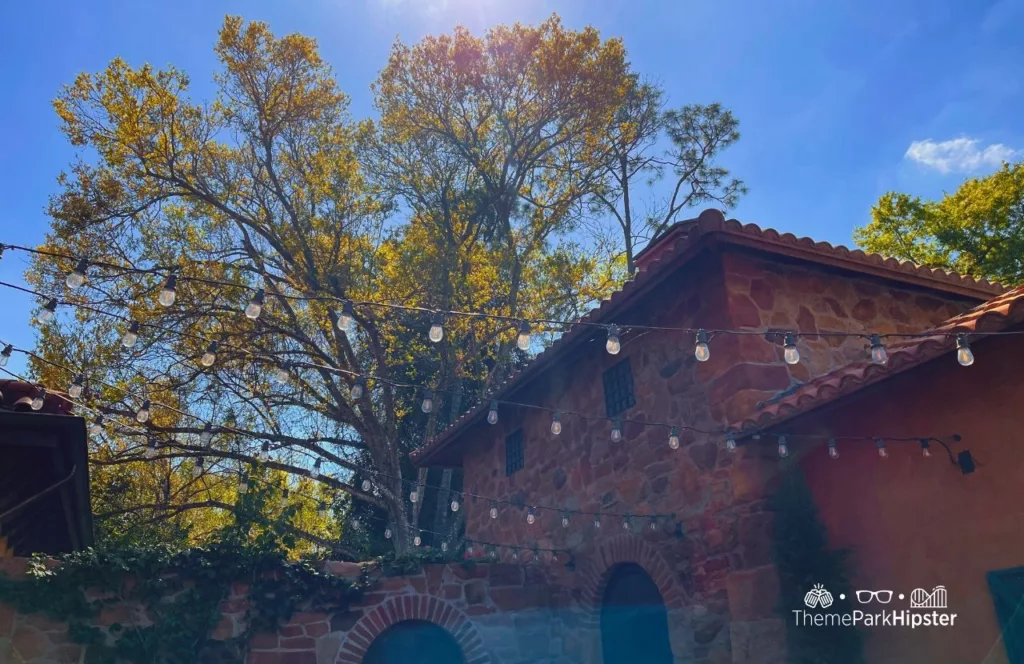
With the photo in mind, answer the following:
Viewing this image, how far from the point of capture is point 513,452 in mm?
9055

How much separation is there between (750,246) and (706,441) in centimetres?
164

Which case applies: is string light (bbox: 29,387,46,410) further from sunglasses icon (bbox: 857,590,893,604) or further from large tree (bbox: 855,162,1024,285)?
large tree (bbox: 855,162,1024,285)

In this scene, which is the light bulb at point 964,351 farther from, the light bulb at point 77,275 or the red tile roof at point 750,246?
the light bulb at point 77,275

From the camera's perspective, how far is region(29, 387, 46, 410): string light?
456 cm

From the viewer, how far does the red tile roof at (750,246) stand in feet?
17.6

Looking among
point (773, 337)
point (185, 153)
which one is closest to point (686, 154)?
point (185, 153)

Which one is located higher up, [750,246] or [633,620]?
[750,246]

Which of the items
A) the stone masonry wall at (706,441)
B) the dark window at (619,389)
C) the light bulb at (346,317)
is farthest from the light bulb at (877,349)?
the dark window at (619,389)

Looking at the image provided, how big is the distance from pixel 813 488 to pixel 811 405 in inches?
38.5

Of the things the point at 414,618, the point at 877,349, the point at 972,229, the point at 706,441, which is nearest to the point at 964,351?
the point at 877,349

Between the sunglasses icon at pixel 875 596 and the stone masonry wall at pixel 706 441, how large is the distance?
1.84 ft

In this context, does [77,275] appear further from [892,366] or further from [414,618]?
[414,618]

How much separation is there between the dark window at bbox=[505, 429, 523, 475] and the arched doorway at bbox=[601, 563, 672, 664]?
2370 mm

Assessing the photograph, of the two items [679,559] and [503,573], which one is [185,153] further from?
[679,559]
